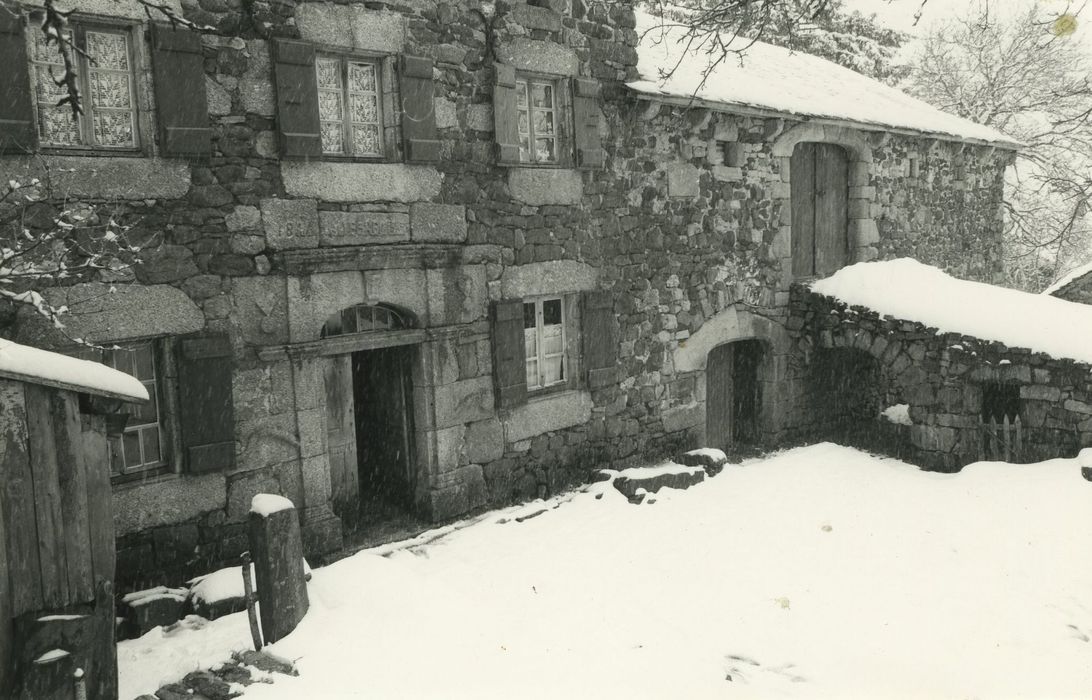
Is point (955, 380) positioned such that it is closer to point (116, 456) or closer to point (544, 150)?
point (544, 150)

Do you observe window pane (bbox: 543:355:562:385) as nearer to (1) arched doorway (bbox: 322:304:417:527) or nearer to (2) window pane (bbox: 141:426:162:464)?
(1) arched doorway (bbox: 322:304:417:527)

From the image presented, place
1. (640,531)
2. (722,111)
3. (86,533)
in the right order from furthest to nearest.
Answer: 1. (722,111)
2. (640,531)
3. (86,533)

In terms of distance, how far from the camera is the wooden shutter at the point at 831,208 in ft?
36.6

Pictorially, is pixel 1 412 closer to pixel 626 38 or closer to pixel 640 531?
pixel 640 531

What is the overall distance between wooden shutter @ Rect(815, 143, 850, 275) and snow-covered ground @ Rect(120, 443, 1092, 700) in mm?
4202

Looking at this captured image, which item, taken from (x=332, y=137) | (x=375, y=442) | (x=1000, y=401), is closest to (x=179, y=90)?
(x=332, y=137)

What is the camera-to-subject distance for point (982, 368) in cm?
878

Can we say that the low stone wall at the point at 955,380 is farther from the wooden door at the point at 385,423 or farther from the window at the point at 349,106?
the window at the point at 349,106

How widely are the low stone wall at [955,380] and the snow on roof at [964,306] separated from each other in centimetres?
12

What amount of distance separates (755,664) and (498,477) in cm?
333

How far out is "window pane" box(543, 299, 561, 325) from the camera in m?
8.33

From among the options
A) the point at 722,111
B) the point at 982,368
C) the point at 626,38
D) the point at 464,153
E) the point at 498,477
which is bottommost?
the point at 498,477

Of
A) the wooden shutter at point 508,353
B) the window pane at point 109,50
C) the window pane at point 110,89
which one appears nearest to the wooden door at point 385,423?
the wooden shutter at point 508,353

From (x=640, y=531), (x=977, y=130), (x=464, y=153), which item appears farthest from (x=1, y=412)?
(x=977, y=130)
